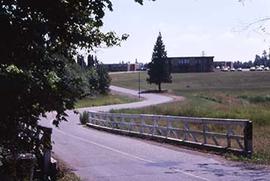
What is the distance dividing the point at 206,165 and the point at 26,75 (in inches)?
436

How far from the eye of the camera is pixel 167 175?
14.3m

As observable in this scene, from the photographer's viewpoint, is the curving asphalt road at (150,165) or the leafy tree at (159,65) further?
the leafy tree at (159,65)

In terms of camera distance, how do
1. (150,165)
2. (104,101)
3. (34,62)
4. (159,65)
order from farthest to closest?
(159,65) < (104,101) < (150,165) < (34,62)

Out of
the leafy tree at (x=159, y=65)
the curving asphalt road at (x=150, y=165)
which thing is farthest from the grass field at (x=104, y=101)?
the curving asphalt road at (x=150, y=165)

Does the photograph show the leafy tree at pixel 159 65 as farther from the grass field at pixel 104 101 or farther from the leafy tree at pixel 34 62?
the leafy tree at pixel 34 62

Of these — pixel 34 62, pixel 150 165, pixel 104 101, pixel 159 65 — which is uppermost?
pixel 34 62

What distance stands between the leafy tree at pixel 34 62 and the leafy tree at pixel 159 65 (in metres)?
108

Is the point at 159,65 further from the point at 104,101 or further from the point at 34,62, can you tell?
the point at 34,62

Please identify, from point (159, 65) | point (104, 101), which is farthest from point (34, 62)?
point (159, 65)

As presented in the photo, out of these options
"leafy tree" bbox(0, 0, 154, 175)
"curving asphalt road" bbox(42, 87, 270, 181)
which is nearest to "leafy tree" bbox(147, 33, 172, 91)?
"curving asphalt road" bbox(42, 87, 270, 181)

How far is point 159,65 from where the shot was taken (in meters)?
117

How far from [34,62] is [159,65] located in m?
111

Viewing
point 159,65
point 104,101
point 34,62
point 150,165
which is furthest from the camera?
point 159,65

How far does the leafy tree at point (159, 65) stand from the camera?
377ft
